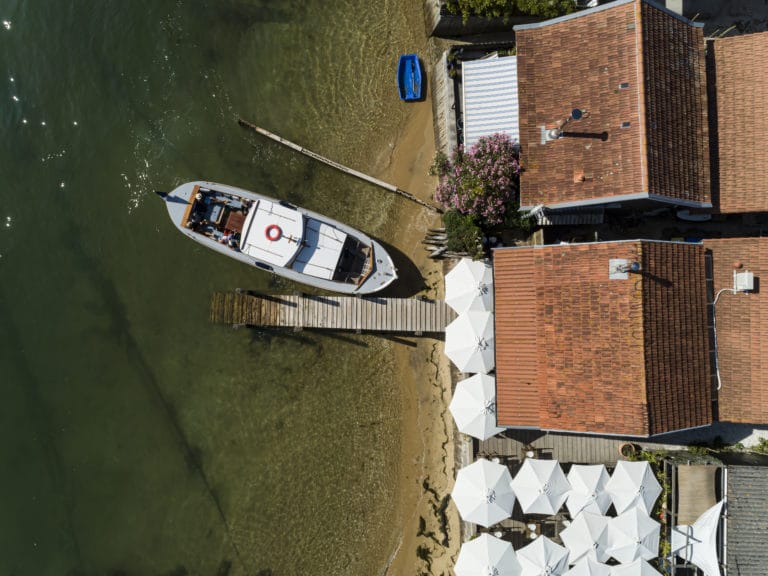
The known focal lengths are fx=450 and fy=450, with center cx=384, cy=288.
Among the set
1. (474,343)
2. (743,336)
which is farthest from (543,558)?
(743,336)

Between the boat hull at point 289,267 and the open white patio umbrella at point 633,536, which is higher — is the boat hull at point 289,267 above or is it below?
above

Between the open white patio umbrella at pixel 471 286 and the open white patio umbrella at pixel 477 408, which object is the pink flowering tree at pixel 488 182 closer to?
the open white patio umbrella at pixel 471 286

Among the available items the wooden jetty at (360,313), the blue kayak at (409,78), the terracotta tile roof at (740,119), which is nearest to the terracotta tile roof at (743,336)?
the terracotta tile roof at (740,119)

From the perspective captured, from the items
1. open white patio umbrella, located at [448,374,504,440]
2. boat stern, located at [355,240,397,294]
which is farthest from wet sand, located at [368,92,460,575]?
open white patio umbrella, located at [448,374,504,440]

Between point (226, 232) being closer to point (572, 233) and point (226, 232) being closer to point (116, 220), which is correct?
point (116, 220)

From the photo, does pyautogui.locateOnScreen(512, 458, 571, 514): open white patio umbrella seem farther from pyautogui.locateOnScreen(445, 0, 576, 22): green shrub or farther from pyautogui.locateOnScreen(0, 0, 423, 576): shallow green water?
pyautogui.locateOnScreen(445, 0, 576, 22): green shrub

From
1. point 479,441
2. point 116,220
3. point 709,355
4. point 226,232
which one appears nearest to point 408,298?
point 479,441

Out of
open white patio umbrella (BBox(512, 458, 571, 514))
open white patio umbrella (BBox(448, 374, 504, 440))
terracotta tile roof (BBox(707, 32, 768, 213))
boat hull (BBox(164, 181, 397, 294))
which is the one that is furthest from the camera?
boat hull (BBox(164, 181, 397, 294))
